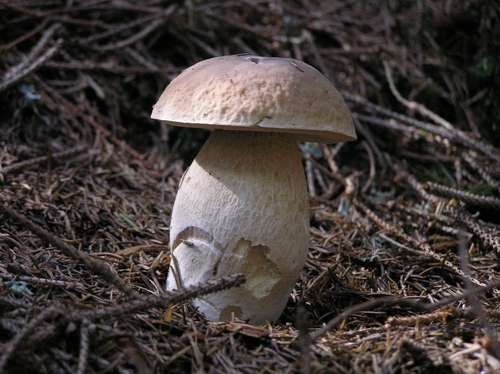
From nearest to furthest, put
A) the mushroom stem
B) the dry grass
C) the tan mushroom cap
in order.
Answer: the dry grass
the tan mushroom cap
the mushroom stem

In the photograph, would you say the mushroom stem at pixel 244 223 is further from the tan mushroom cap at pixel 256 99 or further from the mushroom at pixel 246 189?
the tan mushroom cap at pixel 256 99

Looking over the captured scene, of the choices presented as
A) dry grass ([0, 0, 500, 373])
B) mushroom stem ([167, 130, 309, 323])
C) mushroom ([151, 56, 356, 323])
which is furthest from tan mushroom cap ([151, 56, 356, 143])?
dry grass ([0, 0, 500, 373])

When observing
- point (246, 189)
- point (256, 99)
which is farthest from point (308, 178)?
point (256, 99)

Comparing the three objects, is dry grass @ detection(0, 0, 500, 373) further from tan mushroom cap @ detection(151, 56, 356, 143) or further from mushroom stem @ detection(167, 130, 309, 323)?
tan mushroom cap @ detection(151, 56, 356, 143)

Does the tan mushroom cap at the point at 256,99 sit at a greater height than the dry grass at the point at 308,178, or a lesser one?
greater

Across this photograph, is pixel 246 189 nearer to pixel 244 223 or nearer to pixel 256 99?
pixel 244 223

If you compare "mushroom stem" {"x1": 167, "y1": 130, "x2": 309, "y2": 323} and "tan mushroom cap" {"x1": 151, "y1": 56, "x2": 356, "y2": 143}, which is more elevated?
"tan mushroom cap" {"x1": 151, "y1": 56, "x2": 356, "y2": 143}

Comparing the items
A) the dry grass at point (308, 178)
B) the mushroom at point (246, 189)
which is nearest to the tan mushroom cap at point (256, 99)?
the mushroom at point (246, 189)
